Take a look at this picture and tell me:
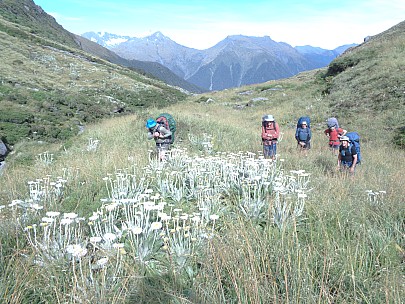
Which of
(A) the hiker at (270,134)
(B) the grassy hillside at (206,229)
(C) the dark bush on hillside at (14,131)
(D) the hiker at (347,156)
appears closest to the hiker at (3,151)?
(C) the dark bush on hillside at (14,131)

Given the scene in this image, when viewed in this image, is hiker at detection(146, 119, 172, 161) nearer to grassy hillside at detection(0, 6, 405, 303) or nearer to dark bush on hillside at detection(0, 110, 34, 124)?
grassy hillside at detection(0, 6, 405, 303)

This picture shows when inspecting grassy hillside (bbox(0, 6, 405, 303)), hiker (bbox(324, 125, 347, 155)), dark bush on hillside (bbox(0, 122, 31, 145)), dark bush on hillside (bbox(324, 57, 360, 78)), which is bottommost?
dark bush on hillside (bbox(0, 122, 31, 145))

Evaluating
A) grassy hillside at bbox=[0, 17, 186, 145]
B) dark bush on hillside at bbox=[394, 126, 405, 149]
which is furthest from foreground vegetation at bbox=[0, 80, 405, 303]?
grassy hillside at bbox=[0, 17, 186, 145]

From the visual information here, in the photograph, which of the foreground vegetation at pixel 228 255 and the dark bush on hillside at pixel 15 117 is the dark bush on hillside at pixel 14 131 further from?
the foreground vegetation at pixel 228 255

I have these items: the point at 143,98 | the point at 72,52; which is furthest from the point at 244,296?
the point at 72,52

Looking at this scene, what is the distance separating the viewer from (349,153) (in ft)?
21.9

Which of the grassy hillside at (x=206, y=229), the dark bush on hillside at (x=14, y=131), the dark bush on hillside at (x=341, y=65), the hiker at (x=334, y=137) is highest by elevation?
the dark bush on hillside at (x=341, y=65)

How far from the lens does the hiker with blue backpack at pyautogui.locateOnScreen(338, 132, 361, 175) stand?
259 inches

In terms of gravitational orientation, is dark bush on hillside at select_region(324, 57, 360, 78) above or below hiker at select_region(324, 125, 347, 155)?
above

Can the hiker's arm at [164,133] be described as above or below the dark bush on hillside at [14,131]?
above

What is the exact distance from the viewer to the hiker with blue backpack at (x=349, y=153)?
6574 mm

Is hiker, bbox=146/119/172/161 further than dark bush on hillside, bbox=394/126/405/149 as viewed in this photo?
No

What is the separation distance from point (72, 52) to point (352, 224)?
223 feet

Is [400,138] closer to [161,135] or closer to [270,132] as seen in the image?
[270,132]
